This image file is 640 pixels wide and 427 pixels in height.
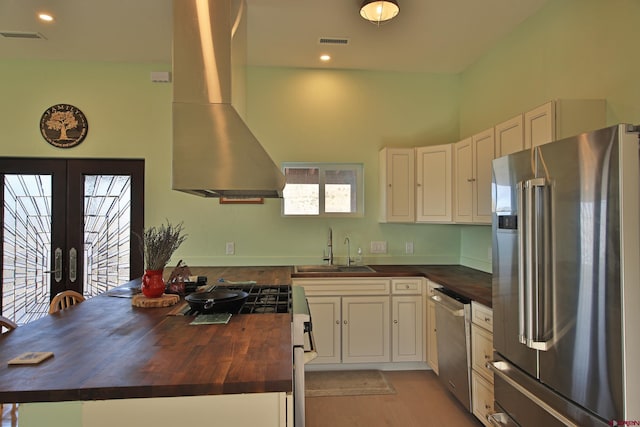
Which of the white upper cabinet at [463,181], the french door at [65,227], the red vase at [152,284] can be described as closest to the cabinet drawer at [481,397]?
the white upper cabinet at [463,181]

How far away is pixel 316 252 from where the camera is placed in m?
3.86

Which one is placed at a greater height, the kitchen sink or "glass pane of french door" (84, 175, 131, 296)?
"glass pane of french door" (84, 175, 131, 296)

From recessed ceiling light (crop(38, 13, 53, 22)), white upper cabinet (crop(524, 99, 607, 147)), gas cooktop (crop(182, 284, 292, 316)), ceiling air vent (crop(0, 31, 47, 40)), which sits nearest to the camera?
gas cooktop (crop(182, 284, 292, 316))

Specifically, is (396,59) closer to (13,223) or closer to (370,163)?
(370,163)

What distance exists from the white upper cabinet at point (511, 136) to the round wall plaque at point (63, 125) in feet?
12.5

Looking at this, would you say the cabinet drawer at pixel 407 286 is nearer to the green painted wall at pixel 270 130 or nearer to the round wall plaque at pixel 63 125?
the green painted wall at pixel 270 130

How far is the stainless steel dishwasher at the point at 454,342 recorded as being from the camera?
256 cm

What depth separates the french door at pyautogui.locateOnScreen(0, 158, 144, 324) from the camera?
3604 millimetres

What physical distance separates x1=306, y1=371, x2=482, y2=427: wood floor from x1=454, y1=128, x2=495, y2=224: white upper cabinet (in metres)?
1.45

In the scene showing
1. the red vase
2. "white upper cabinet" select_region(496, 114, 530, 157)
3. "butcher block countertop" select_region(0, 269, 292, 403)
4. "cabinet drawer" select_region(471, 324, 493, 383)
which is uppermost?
"white upper cabinet" select_region(496, 114, 530, 157)

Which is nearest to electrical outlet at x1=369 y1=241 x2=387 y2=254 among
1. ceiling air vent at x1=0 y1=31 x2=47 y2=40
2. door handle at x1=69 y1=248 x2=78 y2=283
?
door handle at x1=69 y1=248 x2=78 y2=283

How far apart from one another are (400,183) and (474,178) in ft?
2.63

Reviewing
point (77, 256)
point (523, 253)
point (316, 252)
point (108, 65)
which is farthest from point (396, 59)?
point (77, 256)

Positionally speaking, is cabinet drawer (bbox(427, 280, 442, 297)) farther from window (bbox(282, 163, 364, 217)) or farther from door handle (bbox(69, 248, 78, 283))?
door handle (bbox(69, 248, 78, 283))
